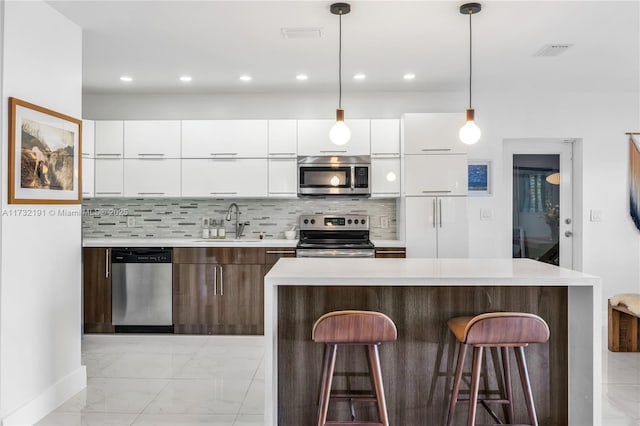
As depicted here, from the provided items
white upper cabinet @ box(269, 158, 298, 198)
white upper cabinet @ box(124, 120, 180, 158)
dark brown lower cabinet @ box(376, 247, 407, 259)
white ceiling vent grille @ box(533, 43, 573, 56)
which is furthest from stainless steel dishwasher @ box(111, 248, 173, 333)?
white ceiling vent grille @ box(533, 43, 573, 56)

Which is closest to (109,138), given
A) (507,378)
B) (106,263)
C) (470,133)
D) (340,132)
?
(106,263)

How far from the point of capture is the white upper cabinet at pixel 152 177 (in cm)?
506

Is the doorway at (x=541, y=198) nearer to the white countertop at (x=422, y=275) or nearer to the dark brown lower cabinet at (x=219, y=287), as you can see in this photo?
the white countertop at (x=422, y=275)

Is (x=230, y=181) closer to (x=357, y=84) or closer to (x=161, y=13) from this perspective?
(x=357, y=84)

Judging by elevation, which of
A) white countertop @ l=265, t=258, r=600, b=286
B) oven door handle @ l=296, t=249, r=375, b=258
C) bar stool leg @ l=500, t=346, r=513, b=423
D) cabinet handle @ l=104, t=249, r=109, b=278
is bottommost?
bar stool leg @ l=500, t=346, r=513, b=423

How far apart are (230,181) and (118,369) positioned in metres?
2.13

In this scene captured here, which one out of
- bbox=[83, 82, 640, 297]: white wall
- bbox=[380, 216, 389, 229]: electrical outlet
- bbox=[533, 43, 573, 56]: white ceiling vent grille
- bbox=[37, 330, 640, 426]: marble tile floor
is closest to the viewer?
bbox=[37, 330, 640, 426]: marble tile floor

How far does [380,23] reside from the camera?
333 cm

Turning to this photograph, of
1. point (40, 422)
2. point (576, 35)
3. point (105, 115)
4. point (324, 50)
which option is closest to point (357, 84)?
point (324, 50)

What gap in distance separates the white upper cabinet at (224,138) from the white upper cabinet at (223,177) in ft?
0.24

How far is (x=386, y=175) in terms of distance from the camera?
505 cm

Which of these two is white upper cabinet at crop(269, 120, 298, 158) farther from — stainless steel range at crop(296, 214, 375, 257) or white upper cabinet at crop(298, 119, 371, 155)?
stainless steel range at crop(296, 214, 375, 257)

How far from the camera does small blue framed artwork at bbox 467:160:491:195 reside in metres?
5.29

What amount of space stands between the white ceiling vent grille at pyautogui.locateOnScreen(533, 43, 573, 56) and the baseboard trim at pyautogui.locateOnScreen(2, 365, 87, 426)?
4.27 m
